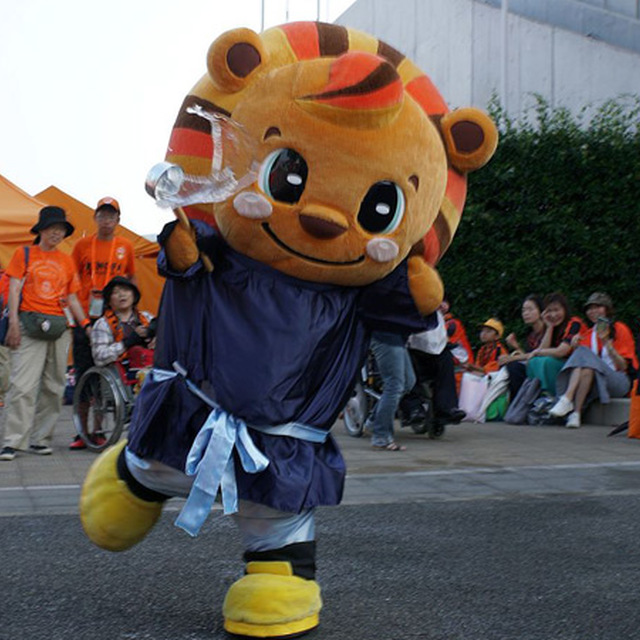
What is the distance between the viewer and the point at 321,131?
3498 millimetres

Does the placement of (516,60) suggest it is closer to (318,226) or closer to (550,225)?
(550,225)

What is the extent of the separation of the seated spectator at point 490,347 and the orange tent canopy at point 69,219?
4392 mm

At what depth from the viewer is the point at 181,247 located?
346 centimetres

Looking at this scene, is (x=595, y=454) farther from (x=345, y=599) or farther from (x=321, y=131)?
(x=321, y=131)

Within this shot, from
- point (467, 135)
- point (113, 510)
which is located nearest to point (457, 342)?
point (467, 135)

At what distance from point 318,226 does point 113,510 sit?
3.79 ft

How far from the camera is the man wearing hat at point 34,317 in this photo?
297 inches

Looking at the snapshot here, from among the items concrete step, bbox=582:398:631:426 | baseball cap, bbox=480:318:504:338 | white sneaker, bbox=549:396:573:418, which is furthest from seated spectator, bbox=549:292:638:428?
baseball cap, bbox=480:318:504:338

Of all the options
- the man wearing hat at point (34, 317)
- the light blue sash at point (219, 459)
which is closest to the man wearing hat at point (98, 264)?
the man wearing hat at point (34, 317)

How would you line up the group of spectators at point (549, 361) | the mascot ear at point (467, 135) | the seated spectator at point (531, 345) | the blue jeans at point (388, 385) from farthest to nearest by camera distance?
the seated spectator at point (531, 345), the group of spectators at point (549, 361), the blue jeans at point (388, 385), the mascot ear at point (467, 135)

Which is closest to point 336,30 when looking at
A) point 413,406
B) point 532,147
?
point 413,406

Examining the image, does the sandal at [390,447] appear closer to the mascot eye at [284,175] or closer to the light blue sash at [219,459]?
the light blue sash at [219,459]

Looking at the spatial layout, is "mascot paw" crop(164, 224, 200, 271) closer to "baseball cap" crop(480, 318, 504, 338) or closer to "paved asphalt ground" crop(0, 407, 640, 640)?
"paved asphalt ground" crop(0, 407, 640, 640)

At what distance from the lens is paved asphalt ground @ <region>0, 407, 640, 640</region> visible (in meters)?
3.62
